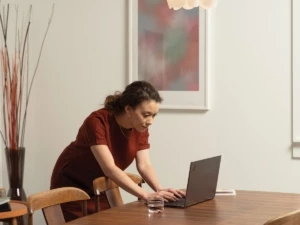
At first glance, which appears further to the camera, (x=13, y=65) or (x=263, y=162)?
(x=13, y=65)

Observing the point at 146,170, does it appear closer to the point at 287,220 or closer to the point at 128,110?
the point at 128,110

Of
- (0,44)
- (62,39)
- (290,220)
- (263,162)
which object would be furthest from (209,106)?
(290,220)

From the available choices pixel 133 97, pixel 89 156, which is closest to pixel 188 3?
pixel 133 97

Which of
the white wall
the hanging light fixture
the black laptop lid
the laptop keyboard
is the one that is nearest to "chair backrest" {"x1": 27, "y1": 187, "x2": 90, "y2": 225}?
the laptop keyboard

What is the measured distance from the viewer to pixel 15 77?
4.48 m

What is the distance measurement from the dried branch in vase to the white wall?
0.26ft

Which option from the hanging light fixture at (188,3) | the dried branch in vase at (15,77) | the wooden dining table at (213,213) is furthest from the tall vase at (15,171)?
the hanging light fixture at (188,3)

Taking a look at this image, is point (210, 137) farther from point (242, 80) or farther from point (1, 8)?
point (1, 8)

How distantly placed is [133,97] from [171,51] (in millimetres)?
1204

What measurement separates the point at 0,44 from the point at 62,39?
45 cm

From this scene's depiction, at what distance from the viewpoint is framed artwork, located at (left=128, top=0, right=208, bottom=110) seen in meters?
4.18

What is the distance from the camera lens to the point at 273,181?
13.2ft

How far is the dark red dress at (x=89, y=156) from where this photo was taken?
319 cm

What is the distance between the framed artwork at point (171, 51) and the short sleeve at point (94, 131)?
1.19m
